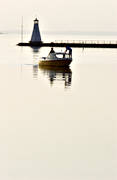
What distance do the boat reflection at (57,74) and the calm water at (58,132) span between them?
4.76m

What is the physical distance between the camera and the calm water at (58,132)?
2109 centimetres

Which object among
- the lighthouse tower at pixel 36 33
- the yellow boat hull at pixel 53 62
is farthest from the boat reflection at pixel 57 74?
the lighthouse tower at pixel 36 33

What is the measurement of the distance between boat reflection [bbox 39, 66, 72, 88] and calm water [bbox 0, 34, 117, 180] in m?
4.76

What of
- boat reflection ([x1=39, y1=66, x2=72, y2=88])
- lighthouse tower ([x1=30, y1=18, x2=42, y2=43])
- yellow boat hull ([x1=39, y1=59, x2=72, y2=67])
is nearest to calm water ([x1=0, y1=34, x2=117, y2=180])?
boat reflection ([x1=39, y1=66, x2=72, y2=88])

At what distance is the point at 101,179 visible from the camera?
2006cm

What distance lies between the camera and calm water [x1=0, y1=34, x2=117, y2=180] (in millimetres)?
21094

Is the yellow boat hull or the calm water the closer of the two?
the calm water

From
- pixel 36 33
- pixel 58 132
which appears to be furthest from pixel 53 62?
pixel 36 33

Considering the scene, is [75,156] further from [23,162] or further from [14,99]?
[14,99]

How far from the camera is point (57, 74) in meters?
59.8

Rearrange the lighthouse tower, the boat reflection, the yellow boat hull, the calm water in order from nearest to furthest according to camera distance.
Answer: the calm water → the boat reflection → the yellow boat hull → the lighthouse tower

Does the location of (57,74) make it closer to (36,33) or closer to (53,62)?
(53,62)

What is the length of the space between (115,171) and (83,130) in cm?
666

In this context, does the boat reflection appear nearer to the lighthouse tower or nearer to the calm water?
the calm water
